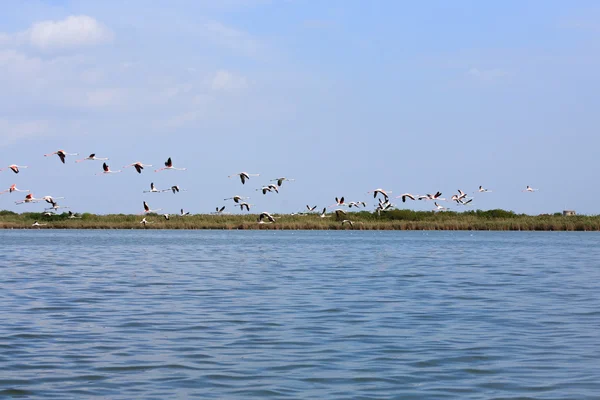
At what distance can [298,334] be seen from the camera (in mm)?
13836

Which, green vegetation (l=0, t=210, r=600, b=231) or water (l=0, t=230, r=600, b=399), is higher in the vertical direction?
green vegetation (l=0, t=210, r=600, b=231)

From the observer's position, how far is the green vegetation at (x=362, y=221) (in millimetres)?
67062

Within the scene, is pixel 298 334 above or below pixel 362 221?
below

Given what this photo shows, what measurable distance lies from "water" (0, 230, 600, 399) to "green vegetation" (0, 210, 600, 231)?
41007mm

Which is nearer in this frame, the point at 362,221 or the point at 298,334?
the point at 298,334

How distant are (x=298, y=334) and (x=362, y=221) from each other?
60990 millimetres

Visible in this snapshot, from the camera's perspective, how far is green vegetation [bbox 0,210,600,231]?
6706cm

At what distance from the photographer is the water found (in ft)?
34.1

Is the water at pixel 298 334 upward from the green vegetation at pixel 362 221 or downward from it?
downward

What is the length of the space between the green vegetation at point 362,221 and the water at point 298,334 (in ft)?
135

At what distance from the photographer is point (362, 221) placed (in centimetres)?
7462

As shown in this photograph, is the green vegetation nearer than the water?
No

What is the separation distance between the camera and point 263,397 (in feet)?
32.1

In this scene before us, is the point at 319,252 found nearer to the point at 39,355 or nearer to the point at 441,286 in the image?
the point at 441,286
